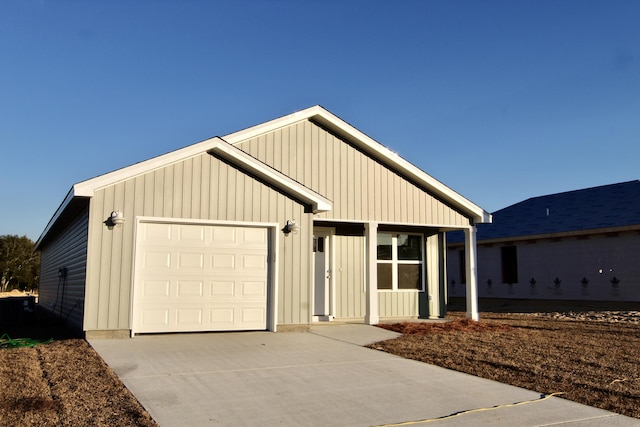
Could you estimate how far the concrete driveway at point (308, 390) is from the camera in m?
5.19

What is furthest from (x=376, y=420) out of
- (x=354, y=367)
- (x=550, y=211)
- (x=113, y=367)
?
(x=550, y=211)

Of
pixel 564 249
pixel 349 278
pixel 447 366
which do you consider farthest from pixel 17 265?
pixel 447 366

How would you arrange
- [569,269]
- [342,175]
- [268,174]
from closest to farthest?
[268,174] → [342,175] → [569,269]

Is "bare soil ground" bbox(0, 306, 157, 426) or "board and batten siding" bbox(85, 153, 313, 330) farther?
"board and batten siding" bbox(85, 153, 313, 330)

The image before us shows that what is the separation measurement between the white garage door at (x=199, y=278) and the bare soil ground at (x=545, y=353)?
2867 mm

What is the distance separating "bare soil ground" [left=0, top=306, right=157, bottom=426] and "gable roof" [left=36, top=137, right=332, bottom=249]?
2.73 m

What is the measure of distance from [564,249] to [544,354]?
11886 millimetres

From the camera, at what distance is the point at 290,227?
36.4 ft

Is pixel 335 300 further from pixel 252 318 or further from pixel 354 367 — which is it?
pixel 354 367

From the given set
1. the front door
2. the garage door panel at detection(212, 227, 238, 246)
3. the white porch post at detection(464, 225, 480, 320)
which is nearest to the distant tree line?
the front door

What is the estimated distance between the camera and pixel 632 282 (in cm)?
1742

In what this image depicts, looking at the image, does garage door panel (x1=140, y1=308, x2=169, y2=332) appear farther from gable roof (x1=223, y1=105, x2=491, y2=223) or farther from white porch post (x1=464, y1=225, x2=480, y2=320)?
white porch post (x1=464, y1=225, x2=480, y2=320)

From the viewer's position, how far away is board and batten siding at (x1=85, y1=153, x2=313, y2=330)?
380 inches

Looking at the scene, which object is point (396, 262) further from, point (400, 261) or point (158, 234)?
point (158, 234)
